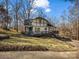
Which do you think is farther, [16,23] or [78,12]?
[16,23]

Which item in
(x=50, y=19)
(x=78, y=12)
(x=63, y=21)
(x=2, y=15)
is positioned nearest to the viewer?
(x=78, y=12)

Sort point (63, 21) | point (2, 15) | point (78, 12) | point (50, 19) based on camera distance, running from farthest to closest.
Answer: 1. point (50, 19)
2. point (63, 21)
3. point (2, 15)
4. point (78, 12)

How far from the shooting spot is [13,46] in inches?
564

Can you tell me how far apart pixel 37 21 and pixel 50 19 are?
16.4 feet

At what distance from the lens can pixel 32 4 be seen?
3938 centimetres

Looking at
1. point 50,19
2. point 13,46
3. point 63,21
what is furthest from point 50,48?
point 50,19

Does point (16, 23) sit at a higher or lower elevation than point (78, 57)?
higher

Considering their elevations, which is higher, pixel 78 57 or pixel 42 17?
pixel 42 17

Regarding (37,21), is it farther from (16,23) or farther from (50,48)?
(50,48)

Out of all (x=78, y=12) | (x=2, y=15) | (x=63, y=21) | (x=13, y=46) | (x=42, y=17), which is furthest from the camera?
(x=42, y=17)

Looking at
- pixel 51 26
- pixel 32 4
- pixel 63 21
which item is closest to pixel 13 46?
pixel 32 4

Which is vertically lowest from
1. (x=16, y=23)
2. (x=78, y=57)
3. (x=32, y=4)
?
(x=78, y=57)

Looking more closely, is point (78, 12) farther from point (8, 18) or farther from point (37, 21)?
point (37, 21)

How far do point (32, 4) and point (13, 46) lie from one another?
25.9 m
